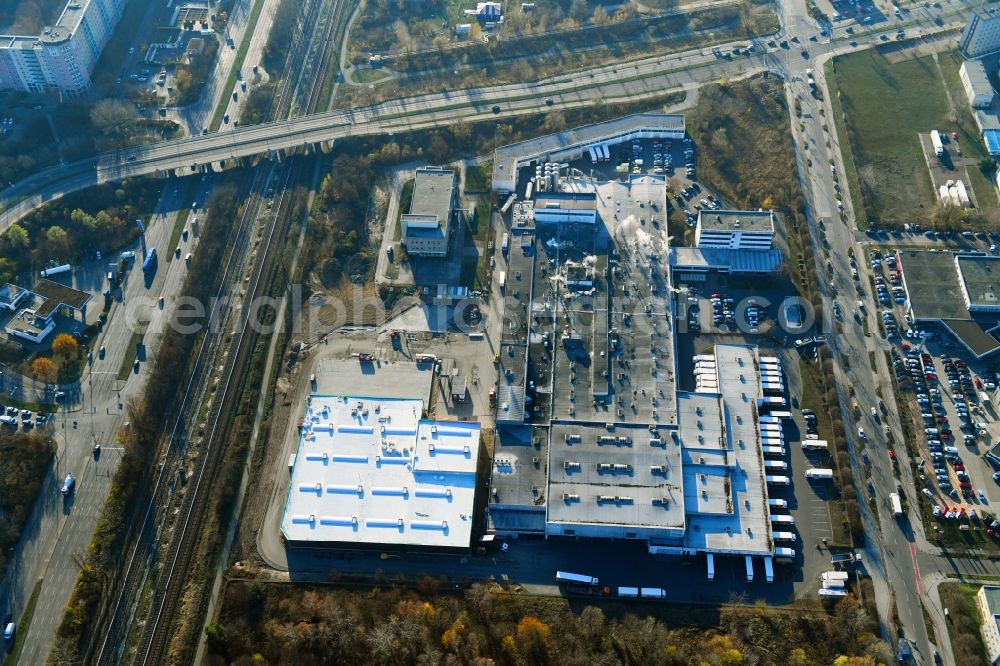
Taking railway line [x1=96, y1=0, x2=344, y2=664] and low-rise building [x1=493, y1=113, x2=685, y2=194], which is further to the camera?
low-rise building [x1=493, y1=113, x2=685, y2=194]

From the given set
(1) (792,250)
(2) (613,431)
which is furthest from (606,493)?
(1) (792,250)

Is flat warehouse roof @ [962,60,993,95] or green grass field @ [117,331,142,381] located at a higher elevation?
flat warehouse roof @ [962,60,993,95]

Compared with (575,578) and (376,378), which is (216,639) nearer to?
(376,378)

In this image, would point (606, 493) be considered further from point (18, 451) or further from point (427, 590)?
point (18, 451)

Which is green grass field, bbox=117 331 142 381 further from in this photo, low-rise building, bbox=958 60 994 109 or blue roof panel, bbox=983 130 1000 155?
low-rise building, bbox=958 60 994 109

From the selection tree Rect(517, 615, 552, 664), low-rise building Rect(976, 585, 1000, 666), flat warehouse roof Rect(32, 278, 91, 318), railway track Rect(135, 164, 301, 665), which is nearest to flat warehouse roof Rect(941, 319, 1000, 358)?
low-rise building Rect(976, 585, 1000, 666)
